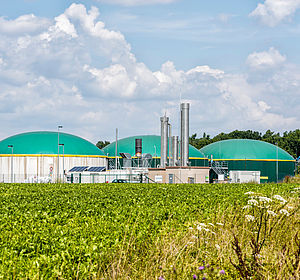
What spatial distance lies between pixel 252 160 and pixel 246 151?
222cm

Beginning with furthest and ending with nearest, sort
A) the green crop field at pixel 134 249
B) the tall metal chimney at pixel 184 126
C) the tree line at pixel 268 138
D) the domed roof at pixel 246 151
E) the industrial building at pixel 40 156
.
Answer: the tree line at pixel 268 138 < the domed roof at pixel 246 151 < the industrial building at pixel 40 156 < the tall metal chimney at pixel 184 126 < the green crop field at pixel 134 249

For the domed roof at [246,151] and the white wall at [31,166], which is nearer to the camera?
the white wall at [31,166]

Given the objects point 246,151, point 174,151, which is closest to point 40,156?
point 174,151

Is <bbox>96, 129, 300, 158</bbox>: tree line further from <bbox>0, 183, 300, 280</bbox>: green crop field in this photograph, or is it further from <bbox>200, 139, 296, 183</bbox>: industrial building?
<bbox>0, 183, 300, 280</bbox>: green crop field

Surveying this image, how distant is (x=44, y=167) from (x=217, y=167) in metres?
28.1

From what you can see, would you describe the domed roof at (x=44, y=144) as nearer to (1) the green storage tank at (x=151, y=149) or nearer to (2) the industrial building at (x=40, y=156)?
(2) the industrial building at (x=40, y=156)

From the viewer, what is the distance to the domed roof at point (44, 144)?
235 ft

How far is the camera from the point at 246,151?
76.4m

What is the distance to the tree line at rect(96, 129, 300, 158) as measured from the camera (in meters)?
125

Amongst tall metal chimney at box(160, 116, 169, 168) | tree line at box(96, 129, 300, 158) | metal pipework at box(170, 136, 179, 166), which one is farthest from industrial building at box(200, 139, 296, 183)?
tree line at box(96, 129, 300, 158)

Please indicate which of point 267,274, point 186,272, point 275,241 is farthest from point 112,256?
point 275,241

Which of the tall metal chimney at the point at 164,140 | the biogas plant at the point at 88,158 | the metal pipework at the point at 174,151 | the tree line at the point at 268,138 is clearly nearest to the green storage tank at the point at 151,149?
the biogas plant at the point at 88,158

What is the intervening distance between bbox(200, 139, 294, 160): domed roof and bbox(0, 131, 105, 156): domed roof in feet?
70.3

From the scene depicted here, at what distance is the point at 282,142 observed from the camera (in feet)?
414
